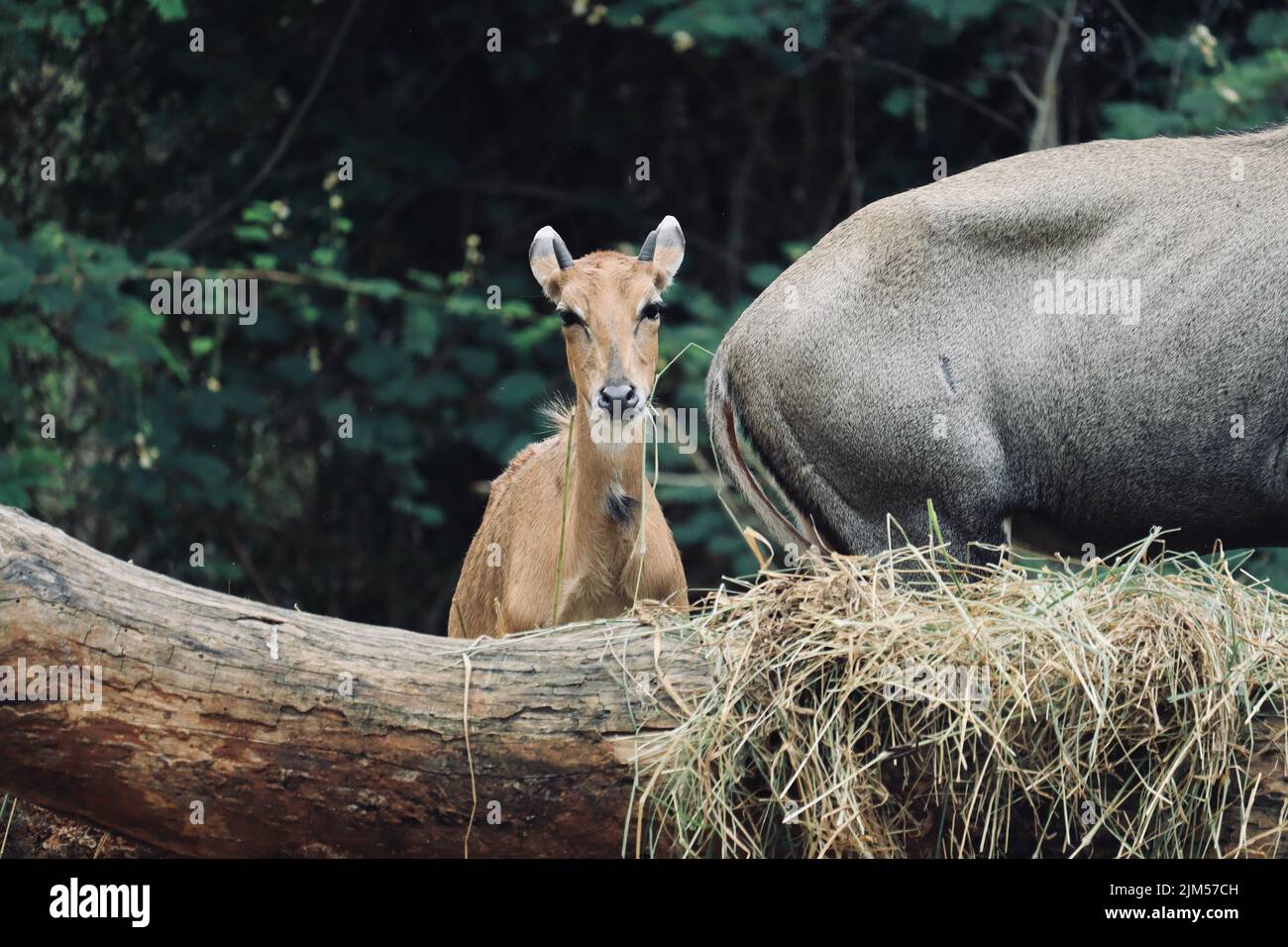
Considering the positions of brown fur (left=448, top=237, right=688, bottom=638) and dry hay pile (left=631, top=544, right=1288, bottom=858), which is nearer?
dry hay pile (left=631, top=544, right=1288, bottom=858)

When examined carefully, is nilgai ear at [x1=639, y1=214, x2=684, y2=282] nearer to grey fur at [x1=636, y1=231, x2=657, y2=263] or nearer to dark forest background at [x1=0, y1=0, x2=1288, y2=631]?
grey fur at [x1=636, y1=231, x2=657, y2=263]

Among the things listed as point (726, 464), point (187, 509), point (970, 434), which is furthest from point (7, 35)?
point (970, 434)

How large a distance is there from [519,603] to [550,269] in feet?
3.78

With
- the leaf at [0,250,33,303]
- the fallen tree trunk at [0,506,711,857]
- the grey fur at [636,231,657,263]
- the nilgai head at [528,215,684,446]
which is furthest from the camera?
the leaf at [0,250,33,303]

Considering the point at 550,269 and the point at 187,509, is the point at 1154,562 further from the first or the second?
the point at 187,509

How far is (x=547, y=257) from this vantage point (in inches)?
217

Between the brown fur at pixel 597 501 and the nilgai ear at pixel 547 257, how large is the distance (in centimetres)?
1

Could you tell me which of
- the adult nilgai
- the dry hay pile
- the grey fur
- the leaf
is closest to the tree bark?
the dry hay pile

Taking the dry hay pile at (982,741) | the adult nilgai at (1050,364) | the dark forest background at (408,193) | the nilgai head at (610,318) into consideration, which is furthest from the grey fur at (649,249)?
the dark forest background at (408,193)

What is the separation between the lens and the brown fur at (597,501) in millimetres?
5109

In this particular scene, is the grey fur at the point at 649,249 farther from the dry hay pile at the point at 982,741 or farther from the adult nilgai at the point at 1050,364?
the dry hay pile at the point at 982,741

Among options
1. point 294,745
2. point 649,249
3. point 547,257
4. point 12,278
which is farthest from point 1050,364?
point 12,278

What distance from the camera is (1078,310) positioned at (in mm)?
4660

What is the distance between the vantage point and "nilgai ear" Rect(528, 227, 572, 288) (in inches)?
215
